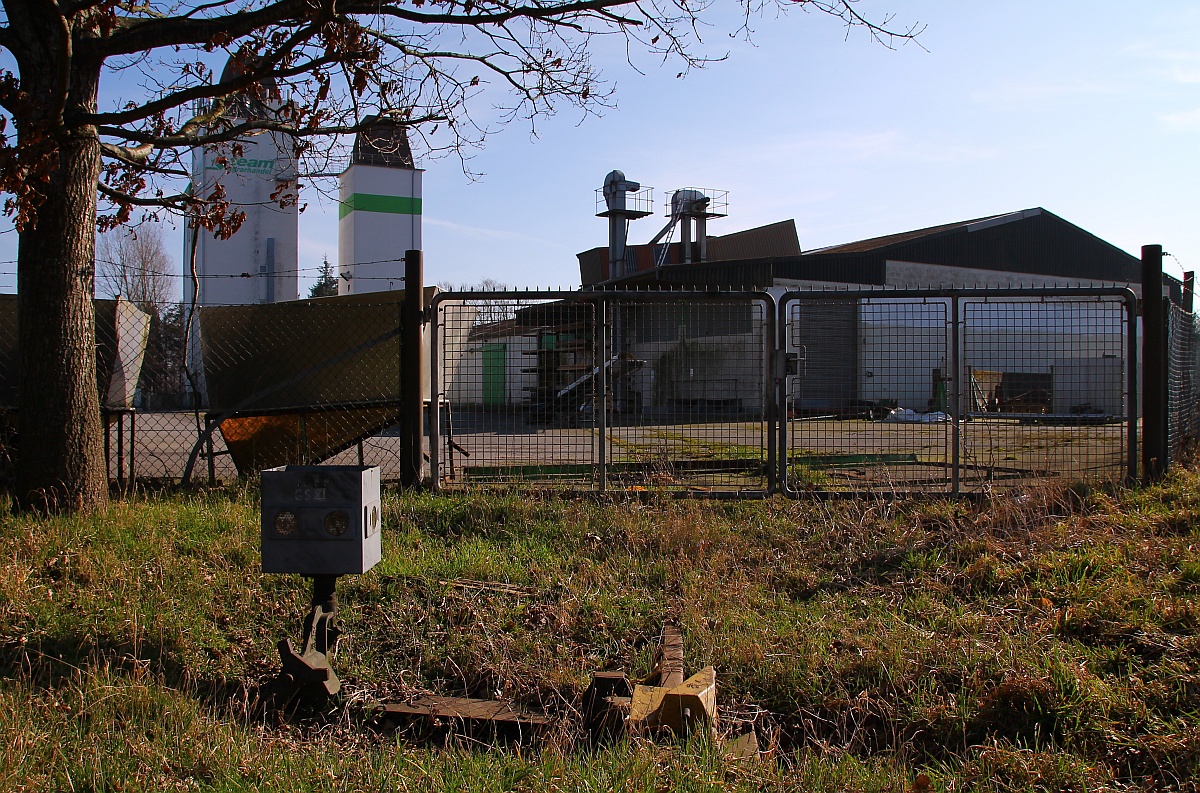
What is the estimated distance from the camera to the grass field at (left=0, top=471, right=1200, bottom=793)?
3234 mm

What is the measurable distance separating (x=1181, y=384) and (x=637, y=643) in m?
7.18

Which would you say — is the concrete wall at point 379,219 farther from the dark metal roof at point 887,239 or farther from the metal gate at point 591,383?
the metal gate at point 591,383

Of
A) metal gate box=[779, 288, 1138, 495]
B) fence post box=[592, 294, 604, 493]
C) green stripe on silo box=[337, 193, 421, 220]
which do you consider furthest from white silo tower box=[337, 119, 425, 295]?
metal gate box=[779, 288, 1138, 495]

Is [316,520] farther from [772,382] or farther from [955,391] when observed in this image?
[955,391]

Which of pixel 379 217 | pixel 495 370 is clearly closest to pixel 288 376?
pixel 495 370

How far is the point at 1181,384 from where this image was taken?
8789 mm

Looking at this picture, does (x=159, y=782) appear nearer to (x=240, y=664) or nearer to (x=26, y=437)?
→ (x=240, y=664)

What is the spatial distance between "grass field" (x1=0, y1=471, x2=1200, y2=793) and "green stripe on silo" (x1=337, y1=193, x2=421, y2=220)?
38.1 m

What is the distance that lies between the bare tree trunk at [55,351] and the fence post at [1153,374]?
8.61 metres

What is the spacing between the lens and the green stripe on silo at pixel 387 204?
42.7m

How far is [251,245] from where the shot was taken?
38.2 meters

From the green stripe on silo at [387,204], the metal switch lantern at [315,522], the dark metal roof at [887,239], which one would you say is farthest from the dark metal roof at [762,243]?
the metal switch lantern at [315,522]

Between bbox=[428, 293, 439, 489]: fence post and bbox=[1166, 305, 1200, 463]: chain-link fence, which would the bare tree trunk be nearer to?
bbox=[428, 293, 439, 489]: fence post

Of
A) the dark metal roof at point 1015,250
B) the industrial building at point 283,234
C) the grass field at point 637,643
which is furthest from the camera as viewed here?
the industrial building at point 283,234
